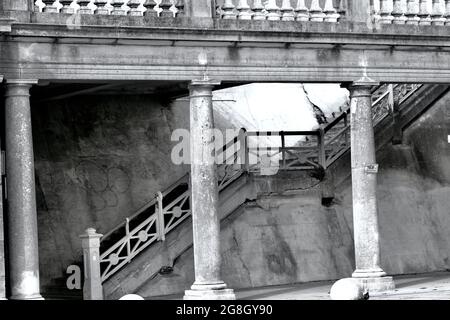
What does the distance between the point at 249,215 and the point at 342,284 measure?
6.10m

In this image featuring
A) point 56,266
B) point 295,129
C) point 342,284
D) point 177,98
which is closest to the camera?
point 342,284

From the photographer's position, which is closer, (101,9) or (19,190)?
(19,190)

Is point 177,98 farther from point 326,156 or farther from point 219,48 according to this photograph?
point 219,48

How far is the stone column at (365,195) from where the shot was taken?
22.7 meters

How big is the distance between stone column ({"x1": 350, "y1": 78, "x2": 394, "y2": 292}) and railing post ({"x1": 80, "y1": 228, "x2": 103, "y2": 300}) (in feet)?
15.2

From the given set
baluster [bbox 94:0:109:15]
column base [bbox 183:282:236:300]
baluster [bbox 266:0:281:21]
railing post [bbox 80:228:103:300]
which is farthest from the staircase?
baluster [bbox 94:0:109:15]

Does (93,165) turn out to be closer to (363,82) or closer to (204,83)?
(204,83)

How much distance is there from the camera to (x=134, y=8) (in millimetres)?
21375

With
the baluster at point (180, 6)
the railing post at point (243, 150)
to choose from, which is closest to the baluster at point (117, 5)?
the baluster at point (180, 6)

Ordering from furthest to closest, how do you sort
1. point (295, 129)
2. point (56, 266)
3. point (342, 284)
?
point (295, 129), point (56, 266), point (342, 284)

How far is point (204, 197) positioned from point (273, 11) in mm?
3502

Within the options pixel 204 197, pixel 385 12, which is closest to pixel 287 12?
pixel 385 12

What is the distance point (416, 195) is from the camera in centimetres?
2816

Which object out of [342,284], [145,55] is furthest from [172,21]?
[342,284]
